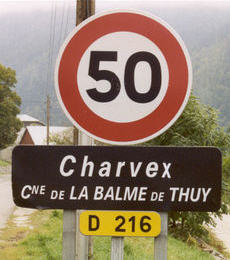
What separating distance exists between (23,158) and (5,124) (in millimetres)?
37451

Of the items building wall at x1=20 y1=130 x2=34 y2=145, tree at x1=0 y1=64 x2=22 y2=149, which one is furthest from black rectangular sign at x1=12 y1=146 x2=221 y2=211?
building wall at x1=20 y1=130 x2=34 y2=145

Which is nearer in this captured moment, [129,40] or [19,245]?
[129,40]

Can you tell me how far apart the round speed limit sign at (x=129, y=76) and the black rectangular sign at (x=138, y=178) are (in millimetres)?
95

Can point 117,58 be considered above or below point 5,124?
below

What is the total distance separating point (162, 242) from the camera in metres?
1.60

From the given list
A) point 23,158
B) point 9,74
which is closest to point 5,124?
point 9,74

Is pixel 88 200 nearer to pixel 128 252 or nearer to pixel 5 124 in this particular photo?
pixel 128 252

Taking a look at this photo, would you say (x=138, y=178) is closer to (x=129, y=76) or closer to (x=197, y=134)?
(x=129, y=76)

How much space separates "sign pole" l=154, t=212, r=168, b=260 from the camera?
1583 millimetres

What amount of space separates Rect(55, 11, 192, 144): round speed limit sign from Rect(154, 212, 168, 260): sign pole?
36cm

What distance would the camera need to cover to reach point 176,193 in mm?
1650

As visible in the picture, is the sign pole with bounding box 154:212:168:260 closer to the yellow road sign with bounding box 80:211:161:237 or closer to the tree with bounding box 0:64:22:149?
the yellow road sign with bounding box 80:211:161:237

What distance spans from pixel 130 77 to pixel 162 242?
2.34 feet

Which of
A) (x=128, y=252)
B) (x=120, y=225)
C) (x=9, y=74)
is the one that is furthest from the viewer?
(x=9, y=74)
